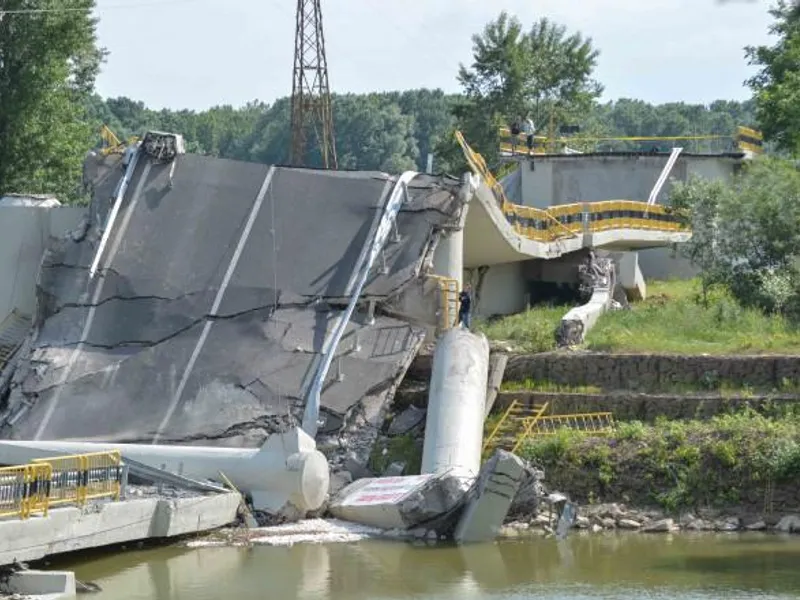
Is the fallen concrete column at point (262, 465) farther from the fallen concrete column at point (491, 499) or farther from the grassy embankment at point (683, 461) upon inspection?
the grassy embankment at point (683, 461)

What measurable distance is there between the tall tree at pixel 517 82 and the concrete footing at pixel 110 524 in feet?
130

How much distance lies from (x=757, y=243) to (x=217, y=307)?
1295cm

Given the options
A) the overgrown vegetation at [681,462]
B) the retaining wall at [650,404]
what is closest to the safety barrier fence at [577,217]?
the retaining wall at [650,404]

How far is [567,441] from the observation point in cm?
2833

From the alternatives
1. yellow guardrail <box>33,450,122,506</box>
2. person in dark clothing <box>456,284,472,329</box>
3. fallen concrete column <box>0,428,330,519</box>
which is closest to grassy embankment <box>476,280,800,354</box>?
person in dark clothing <box>456,284,472,329</box>

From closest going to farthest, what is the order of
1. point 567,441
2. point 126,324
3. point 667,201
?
point 567,441
point 126,324
point 667,201

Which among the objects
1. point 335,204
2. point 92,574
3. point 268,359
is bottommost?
point 92,574

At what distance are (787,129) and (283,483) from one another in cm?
2927

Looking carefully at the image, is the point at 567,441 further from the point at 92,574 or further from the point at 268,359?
the point at 92,574

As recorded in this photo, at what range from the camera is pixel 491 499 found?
25203mm

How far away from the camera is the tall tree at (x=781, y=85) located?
48.7 m

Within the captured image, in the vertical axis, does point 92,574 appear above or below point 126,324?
below

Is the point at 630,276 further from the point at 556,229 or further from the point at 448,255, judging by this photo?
the point at 448,255

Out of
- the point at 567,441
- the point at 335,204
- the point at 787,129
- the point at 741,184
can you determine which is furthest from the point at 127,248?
the point at 787,129
